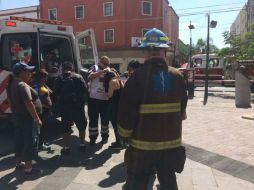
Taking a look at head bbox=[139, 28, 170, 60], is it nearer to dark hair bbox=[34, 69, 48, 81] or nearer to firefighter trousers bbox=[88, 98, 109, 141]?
dark hair bbox=[34, 69, 48, 81]

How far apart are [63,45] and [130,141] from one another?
6236mm

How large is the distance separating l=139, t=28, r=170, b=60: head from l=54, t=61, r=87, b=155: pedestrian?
342 centimetres

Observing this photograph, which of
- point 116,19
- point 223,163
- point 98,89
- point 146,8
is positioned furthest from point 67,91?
point 146,8

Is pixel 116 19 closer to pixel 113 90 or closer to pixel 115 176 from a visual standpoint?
pixel 113 90

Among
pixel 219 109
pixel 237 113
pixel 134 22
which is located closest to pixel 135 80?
pixel 237 113

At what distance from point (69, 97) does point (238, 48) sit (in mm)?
16437

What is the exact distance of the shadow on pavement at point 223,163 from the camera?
6020mm

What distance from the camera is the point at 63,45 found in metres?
9.51

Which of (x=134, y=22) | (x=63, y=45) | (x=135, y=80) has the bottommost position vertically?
(x=135, y=80)

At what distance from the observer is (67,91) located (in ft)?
22.6

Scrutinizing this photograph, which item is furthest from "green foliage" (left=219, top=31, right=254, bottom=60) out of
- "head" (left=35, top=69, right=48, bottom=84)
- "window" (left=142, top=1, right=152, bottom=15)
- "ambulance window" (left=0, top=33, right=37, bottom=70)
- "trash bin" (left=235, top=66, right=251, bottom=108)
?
"window" (left=142, top=1, right=152, bottom=15)

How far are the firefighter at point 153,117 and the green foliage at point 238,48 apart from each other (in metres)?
18.6

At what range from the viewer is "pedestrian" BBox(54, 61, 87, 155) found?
689 cm

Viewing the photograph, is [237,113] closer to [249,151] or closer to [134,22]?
[249,151]
